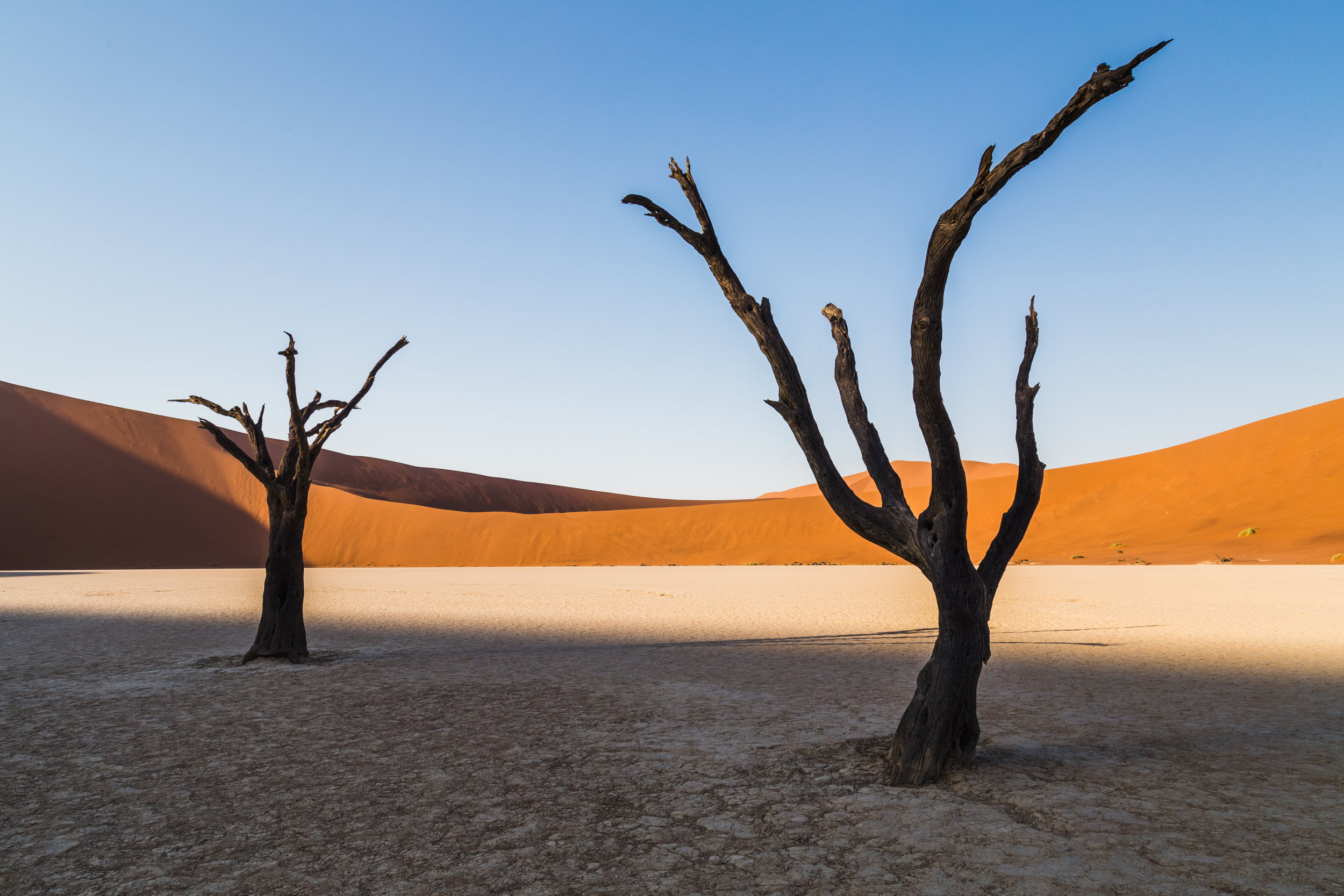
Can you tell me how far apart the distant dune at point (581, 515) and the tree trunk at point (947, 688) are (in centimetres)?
3387

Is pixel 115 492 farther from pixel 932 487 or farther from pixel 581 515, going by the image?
pixel 932 487

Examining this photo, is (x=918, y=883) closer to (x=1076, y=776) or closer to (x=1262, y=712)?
(x=1076, y=776)

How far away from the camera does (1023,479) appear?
5137 millimetres

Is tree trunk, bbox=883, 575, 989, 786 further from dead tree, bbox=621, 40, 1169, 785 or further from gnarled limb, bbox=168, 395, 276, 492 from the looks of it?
gnarled limb, bbox=168, 395, 276, 492

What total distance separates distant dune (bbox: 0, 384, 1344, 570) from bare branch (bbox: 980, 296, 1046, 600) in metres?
33.1

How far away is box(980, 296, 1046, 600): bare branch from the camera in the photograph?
5000 millimetres

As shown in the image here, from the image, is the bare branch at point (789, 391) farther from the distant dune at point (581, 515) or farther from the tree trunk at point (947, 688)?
the distant dune at point (581, 515)

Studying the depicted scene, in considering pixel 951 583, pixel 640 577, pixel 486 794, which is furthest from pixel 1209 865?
pixel 640 577

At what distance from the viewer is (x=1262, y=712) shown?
6.23 meters

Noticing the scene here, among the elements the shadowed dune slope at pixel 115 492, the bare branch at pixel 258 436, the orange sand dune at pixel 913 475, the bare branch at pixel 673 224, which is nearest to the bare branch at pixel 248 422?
A: the bare branch at pixel 258 436

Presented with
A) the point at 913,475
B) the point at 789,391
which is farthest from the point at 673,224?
the point at 913,475

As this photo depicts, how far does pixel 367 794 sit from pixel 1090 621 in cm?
1237

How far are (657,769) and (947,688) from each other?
5.60 feet

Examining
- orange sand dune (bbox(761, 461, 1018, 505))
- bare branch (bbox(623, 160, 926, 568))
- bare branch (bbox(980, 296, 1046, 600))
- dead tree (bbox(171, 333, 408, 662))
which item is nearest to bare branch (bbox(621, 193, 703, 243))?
bare branch (bbox(623, 160, 926, 568))
